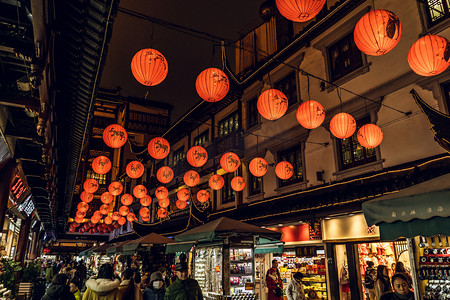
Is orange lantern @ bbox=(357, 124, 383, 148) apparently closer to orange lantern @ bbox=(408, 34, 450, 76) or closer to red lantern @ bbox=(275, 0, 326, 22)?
orange lantern @ bbox=(408, 34, 450, 76)

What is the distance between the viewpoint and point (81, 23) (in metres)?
5.43

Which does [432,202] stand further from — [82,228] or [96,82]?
[82,228]

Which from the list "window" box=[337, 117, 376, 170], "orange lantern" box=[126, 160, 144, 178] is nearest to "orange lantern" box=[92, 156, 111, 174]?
"orange lantern" box=[126, 160, 144, 178]

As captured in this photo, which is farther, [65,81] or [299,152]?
[299,152]

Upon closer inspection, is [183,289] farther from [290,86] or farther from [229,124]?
[229,124]

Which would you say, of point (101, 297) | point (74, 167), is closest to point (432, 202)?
point (101, 297)

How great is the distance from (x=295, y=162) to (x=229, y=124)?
700cm

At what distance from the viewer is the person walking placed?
661cm

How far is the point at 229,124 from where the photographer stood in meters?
20.7

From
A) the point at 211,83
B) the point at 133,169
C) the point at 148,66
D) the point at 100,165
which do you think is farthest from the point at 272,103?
the point at 133,169

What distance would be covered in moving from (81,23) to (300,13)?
13.5 feet

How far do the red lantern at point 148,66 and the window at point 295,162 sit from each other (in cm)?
899

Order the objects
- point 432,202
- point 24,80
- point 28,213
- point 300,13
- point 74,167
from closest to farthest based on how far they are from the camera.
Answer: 1. point 432,202
2. point 300,13
3. point 24,80
4. point 74,167
5. point 28,213

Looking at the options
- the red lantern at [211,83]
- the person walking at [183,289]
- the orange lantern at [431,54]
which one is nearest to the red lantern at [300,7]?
the orange lantern at [431,54]
